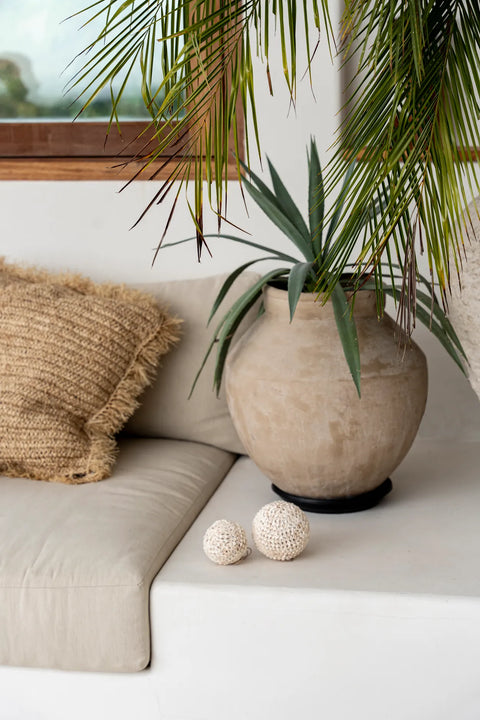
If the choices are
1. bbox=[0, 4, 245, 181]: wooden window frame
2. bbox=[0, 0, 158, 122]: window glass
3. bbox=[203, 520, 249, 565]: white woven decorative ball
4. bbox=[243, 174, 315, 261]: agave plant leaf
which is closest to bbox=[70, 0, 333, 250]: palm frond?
bbox=[243, 174, 315, 261]: agave plant leaf

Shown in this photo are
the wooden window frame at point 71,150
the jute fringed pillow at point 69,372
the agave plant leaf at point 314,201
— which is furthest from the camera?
the wooden window frame at point 71,150

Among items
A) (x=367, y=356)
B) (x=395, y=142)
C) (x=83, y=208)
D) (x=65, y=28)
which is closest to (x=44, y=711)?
(x=367, y=356)

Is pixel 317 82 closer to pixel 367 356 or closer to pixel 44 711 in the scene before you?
pixel 367 356

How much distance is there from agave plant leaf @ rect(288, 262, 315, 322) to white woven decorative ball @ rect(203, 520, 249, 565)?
1.18 ft

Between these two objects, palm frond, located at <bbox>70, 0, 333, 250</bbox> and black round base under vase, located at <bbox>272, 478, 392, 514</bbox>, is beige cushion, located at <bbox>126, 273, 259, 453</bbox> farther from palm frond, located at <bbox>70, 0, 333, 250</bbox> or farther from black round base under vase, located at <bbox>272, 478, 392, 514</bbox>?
palm frond, located at <bbox>70, 0, 333, 250</bbox>

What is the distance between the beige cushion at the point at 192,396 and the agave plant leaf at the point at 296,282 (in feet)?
1.40

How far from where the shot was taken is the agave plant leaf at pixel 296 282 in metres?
1.36

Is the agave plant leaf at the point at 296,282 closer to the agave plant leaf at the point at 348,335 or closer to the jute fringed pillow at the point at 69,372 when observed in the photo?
the agave plant leaf at the point at 348,335

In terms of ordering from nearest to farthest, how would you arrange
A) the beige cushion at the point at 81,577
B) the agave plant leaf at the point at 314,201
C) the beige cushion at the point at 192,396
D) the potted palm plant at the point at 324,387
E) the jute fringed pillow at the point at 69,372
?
the beige cushion at the point at 81,577 → the potted palm plant at the point at 324,387 → the agave plant leaf at the point at 314,201 → the jute fringed pillow at the point at 69,372 → the beige cushion at the point at 192,396

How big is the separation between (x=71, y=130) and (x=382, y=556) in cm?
140

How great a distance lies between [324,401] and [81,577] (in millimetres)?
504

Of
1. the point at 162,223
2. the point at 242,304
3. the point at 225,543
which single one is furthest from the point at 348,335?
the point at 162,223

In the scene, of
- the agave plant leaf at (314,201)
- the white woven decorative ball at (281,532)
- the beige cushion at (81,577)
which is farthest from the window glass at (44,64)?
the white woven decorative ball at (281,532)

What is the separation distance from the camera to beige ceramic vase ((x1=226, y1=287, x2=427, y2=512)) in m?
1.45
